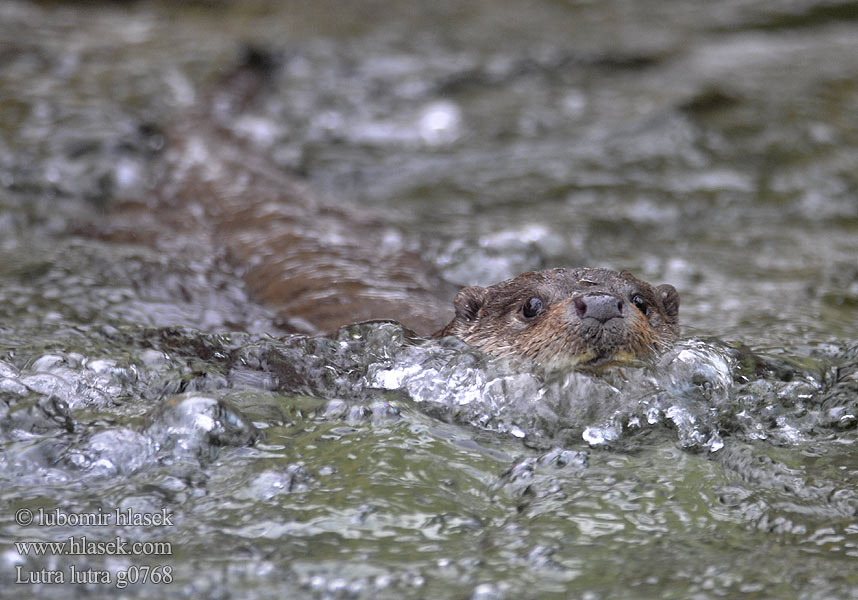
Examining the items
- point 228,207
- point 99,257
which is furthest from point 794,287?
point 99,257

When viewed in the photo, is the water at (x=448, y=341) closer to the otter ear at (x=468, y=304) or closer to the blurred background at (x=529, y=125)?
the blurred background at (x=529, y=125)

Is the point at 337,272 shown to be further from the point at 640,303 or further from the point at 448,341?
the point at 640,303

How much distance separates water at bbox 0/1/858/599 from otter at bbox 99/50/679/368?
110 millimetres

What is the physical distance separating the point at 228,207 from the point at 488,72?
3092mm

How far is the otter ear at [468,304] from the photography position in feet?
11.6

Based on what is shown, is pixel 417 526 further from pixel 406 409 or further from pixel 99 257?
pixel 99 257

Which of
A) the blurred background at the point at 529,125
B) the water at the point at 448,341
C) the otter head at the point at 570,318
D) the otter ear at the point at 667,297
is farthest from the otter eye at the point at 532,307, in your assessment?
the blurred background at the point at 529,125

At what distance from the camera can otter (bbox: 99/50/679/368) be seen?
3119 mm

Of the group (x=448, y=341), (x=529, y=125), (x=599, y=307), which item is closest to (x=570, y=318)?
(x=599, y=307)

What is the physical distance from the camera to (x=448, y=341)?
11.3 ft

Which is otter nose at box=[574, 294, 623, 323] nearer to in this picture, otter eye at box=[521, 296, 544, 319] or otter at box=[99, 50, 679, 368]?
otter at box=[99, 50, 679, 368]

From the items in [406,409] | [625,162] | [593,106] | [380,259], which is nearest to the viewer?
[406,409]

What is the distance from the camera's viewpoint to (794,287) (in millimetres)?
4453

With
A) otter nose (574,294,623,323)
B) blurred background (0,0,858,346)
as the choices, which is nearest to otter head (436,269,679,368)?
otter nose (574,294,623,323)
